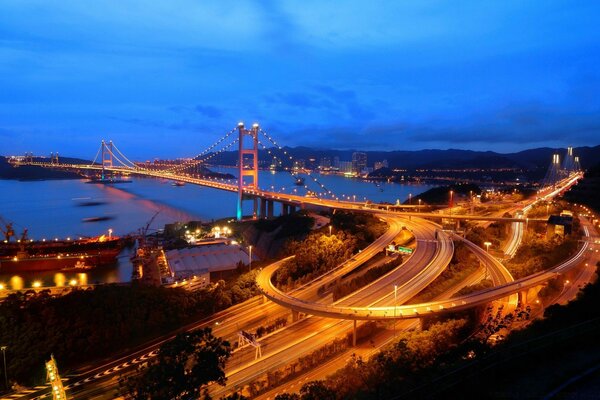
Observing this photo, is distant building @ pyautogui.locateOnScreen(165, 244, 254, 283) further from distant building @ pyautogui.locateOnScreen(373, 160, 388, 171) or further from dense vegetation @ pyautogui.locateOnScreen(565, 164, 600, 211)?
distant building @ pyautogui.locateOnScreen(373, 160, 388, 171)

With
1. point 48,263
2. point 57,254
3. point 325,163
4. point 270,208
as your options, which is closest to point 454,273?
point 48,263

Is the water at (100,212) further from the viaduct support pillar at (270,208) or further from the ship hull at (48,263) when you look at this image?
the viaduct support pillar at (270,208)

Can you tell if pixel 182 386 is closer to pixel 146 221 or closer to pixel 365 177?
pixel 146 221

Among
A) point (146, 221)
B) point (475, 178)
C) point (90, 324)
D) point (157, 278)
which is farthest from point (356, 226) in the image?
point (475, 178)

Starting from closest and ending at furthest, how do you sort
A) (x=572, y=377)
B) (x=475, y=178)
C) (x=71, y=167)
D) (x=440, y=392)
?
(x=440, y=392) < (x=572, y=377) < (x=71, y=167) < (x=475, y=178)

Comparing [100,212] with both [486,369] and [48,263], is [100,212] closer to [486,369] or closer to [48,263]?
[48,263]

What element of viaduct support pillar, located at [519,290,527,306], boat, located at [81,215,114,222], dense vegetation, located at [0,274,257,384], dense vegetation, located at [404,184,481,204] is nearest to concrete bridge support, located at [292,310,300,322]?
dense vegetation, located at [0,274,257,384]
